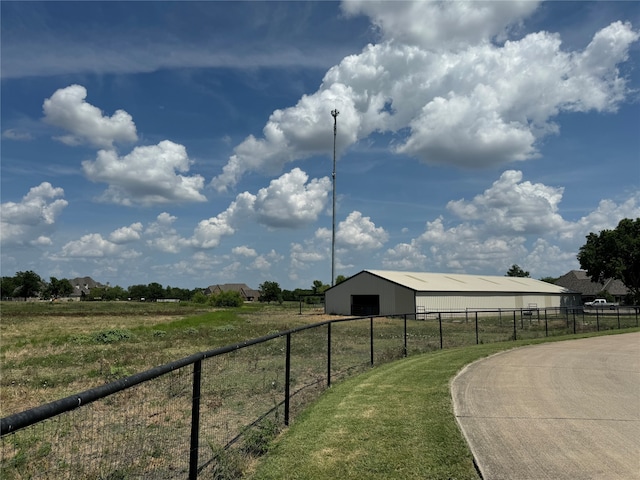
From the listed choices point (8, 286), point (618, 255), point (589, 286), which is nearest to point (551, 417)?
point (618, 255)

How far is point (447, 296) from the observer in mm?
50469

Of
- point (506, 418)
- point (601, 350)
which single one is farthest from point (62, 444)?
point (601, 350)

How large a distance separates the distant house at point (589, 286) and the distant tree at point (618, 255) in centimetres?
2365

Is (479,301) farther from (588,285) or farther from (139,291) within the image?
(139,291)

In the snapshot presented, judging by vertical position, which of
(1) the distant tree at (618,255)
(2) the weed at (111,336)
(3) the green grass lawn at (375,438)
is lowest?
(2) the weed at (111,336)

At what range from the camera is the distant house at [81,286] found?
175688 millimetres

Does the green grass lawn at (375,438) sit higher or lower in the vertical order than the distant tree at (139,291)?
lower

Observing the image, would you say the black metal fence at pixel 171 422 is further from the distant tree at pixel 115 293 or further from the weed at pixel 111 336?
the distant tree at pixel 115 293

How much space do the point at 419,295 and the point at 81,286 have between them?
17371 centimetres

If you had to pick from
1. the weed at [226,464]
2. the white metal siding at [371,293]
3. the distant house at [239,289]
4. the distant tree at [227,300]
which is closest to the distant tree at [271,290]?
the distant tree at [227,300]

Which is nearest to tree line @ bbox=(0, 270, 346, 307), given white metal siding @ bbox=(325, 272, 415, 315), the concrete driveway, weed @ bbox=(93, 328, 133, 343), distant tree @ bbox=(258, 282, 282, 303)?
distant tree @ bbox=(258, 282, 282, 303)

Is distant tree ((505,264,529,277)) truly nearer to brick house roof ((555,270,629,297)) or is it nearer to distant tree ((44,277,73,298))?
brick house roof ((555,270,629,297))

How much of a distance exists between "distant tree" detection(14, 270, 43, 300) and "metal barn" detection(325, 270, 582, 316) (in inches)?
4638

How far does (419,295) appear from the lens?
156 ft
